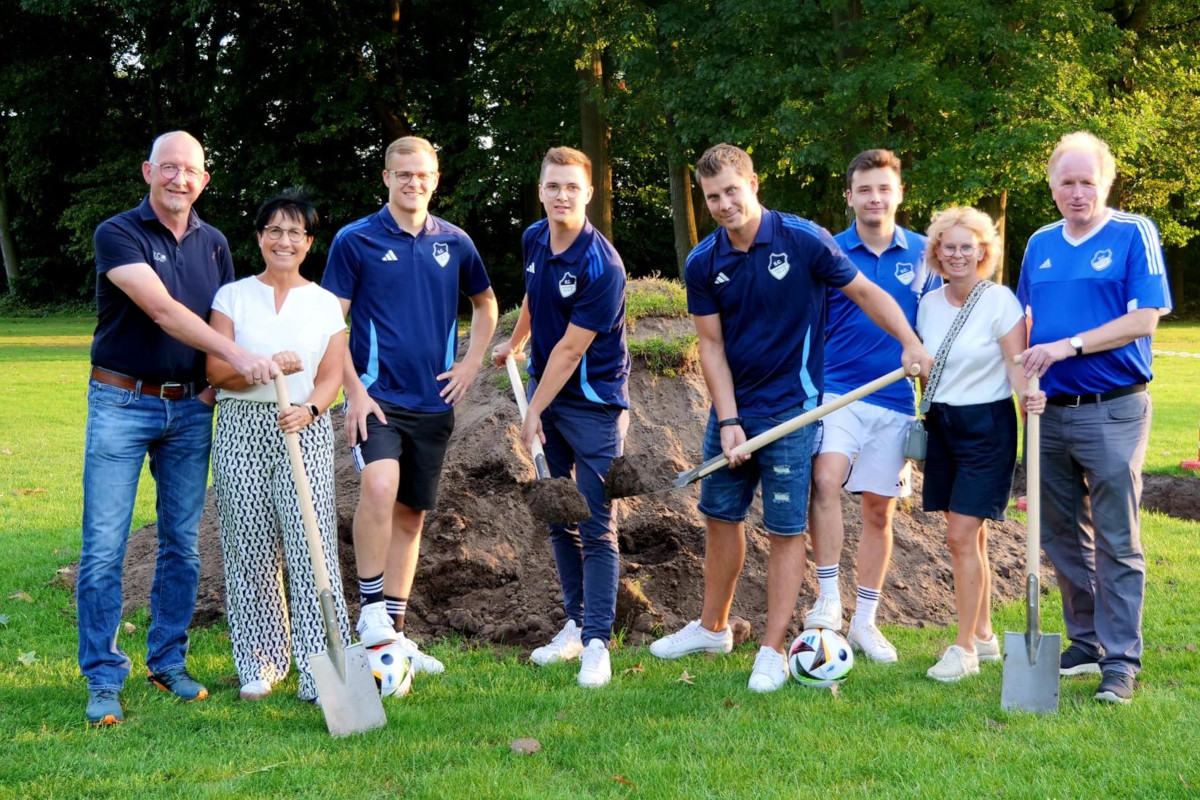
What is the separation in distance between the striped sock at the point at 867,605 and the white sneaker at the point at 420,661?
6.84 feet

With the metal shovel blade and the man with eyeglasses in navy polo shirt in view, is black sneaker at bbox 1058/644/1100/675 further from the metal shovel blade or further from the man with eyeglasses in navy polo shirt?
the man with eyeglasses in navy polo shirt

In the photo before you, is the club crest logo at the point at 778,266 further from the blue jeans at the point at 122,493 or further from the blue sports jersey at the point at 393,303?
the blue jeans at the point at 122,493

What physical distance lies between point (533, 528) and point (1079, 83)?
16.8 metres

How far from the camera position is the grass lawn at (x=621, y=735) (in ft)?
12.6

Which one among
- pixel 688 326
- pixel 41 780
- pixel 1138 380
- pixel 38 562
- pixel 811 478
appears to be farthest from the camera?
pixel 688 326

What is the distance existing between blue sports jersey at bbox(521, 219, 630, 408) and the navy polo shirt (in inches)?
59.4

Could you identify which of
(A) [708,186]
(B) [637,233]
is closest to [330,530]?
(A) [708,186]

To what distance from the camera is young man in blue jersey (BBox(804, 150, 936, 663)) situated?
5379 mm

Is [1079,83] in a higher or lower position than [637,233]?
higher

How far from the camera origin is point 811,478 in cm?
543

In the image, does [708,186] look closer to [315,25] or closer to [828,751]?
[828,751]

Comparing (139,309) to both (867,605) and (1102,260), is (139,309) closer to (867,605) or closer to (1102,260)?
(867,605)

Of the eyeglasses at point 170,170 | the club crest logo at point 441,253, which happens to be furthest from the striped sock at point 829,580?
the eyeglasses at point 170,170

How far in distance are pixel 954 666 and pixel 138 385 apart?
379 centimetres
